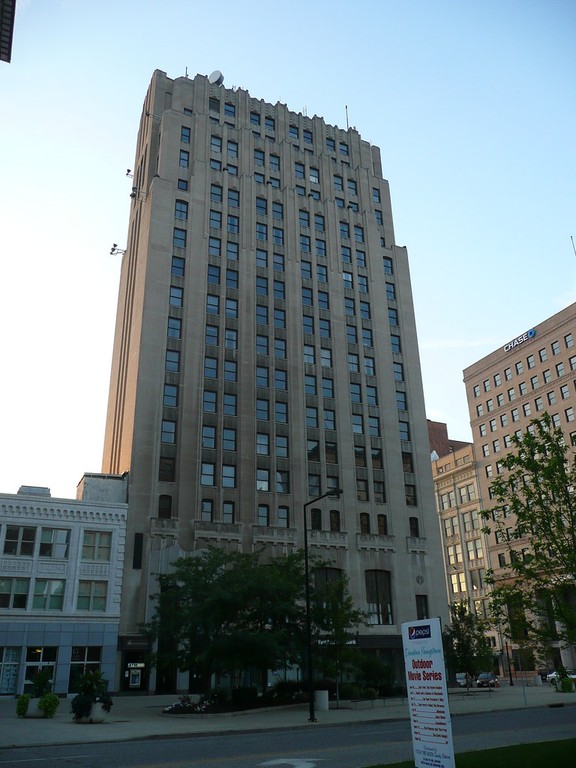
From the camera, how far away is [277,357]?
207 ft

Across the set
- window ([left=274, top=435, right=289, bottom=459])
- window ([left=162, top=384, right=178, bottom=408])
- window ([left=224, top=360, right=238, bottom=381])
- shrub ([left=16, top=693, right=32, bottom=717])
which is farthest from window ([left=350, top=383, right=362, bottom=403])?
shrub ([left=16, top=693, right=32, bottom=717])

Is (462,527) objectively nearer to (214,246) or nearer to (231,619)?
(214,246)

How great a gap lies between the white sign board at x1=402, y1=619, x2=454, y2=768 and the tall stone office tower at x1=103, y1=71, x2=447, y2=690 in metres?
40.9

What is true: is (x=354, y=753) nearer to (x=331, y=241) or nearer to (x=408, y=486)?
(x=408, y=486)

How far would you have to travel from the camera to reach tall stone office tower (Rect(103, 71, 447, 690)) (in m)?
54.8

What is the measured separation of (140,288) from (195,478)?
64.1 ft

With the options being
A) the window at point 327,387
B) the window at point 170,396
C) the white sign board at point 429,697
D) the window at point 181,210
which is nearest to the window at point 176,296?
the window at point 170,396

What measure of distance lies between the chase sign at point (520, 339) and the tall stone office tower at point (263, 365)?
30.1 m

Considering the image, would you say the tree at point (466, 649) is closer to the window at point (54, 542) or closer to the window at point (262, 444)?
the window at point (262, 444)

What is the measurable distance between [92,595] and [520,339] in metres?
74.3

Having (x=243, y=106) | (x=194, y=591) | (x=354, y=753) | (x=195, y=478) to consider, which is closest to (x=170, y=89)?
(x=243, y=106)

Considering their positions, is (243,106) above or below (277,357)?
above

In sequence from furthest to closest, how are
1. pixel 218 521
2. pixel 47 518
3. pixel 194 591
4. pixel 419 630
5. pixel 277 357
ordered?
1. pixel 277 357
2. pixel 218 521
3. pixel 47 518
4. pixel 194 591
5. pixel 419 630

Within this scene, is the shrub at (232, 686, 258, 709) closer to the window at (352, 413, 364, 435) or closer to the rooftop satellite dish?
the window at (352, 413, 364, 435)
